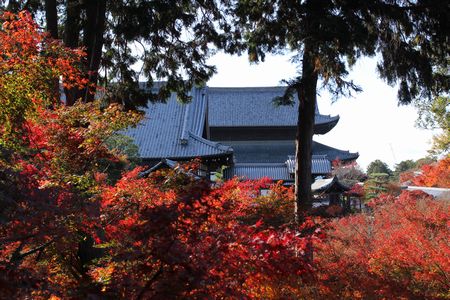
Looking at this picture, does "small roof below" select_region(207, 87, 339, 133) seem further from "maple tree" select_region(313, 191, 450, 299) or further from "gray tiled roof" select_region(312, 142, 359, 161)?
"maple tree" select_region(313, 191, 450, 299)

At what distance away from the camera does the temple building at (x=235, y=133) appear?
23844mm

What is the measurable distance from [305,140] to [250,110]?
3120cm

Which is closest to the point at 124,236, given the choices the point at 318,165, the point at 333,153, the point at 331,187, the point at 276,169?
the point at 331,187

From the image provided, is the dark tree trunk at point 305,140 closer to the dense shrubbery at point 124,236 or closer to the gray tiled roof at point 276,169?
the dense shrubbery at point 124,236

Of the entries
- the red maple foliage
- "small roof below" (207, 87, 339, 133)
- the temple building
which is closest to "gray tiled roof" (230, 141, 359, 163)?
the temple building

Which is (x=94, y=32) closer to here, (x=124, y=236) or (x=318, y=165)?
(x=124, y=236)

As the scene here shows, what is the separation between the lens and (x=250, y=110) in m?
38.3

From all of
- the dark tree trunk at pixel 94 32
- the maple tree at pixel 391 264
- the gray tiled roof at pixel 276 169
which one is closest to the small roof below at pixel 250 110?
the gray tiled roof at pixel 276 169

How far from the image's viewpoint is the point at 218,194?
392 centimetres

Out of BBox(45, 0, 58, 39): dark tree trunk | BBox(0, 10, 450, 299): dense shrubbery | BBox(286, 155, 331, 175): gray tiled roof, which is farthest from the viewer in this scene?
BBox(286, 155, 331, 175): gray tiled roof

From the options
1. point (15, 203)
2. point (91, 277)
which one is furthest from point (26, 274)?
point (91, 277)

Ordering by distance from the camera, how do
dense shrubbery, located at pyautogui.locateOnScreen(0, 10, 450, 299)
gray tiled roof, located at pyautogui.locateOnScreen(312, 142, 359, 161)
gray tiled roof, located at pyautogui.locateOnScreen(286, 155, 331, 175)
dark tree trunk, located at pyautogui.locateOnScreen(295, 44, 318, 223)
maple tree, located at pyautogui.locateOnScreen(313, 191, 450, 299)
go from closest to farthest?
dense shrubbery, located at pyautogui.locateOnScreen(0, 10, 450, 299) < maple tree, located at pyautogui.locateOnScreen(313, 191, 450, 299) < dark tree trunk, located at pyautogui.locateOnScreen(295, 44, 318, 223) < gray tiled roof, located at pyautogui.locateOnScreen(286, 155, 331, 175) < gray tiled roof, located at pyautogui.locateOnScreen(312, 142, 359, 161)

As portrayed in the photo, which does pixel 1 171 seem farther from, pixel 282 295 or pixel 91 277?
pixel 282 295

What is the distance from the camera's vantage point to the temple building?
23844mm
